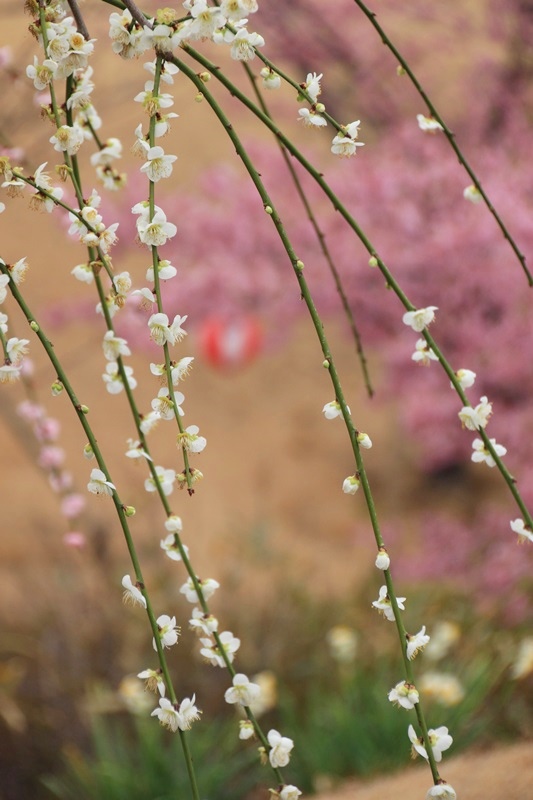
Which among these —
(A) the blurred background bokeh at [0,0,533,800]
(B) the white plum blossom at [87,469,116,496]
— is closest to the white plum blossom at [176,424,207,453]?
(B) the white plum blossom at [87,469,116,496]

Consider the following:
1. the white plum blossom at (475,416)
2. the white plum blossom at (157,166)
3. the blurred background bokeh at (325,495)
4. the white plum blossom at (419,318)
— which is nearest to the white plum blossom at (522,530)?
the white plum blossom at (475,416)

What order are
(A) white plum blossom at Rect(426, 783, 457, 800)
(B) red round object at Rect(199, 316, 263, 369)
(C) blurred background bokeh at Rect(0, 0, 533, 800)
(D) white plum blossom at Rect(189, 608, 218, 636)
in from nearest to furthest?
(A) white plum blossom at Rect(426, 783, 457, 800) → (D) white plum blossom at Rect(189, 608, 218, 636) → (C) blurred background bokeh at Rect(0, 0, 533, 800) → (B) red round object at Rect(199, 316, 263, 369)

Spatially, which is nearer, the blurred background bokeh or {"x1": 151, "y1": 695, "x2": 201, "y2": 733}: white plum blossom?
{"x1": 151, "y1": 695, "x2": 201, "y2": 733}: white plum blossom

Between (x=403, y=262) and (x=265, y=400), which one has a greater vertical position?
(x=265, y=400)

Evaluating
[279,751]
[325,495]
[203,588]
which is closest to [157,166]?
[203,588]

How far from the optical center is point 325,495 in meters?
4.87

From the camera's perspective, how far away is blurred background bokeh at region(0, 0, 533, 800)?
2186 millimetres

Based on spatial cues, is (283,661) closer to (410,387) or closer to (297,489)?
(410,387)

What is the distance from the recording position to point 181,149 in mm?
7832

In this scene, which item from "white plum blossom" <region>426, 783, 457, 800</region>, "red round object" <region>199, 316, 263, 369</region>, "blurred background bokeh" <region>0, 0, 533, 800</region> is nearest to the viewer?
"white plum blossom" <region>426, 783, 457, 800</region>

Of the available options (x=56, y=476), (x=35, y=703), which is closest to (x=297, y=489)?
(x=35, y=703)

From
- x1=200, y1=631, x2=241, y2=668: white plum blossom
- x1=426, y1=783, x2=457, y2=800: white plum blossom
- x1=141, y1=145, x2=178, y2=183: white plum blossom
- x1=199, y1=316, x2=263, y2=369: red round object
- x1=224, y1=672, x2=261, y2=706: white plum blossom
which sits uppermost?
x1=199, y1=316, x2=263, y2=369: red round object

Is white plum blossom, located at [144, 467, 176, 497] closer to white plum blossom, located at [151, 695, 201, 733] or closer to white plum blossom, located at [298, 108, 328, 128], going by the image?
white plum blossom, located at [151, 695, 201, 733]

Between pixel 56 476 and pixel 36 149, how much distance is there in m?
2.86
